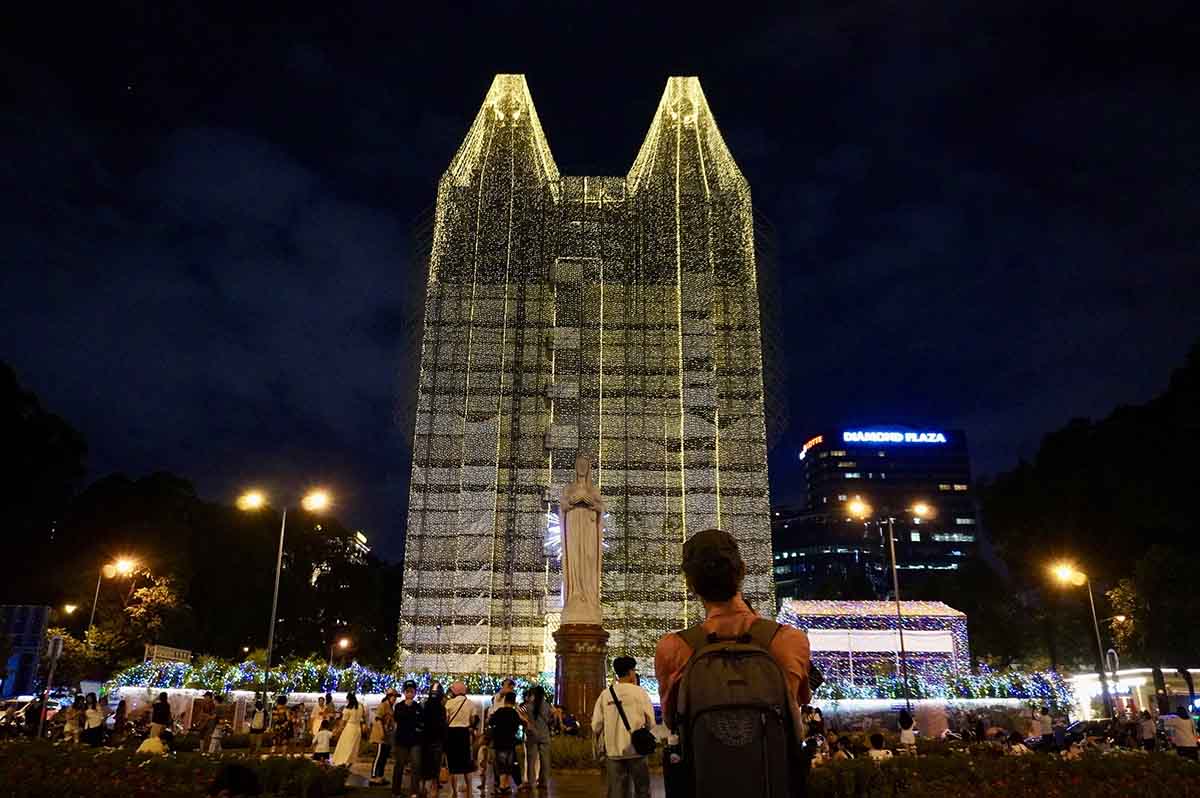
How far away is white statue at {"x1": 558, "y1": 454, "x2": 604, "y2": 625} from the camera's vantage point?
19797 mm

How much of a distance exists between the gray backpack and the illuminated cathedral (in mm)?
38195

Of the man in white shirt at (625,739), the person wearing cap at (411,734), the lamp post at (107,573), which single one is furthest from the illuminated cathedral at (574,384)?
the man in white shirt at (625,739)

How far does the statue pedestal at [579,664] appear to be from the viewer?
19078 mm

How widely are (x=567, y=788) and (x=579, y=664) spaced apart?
6094 millimetres

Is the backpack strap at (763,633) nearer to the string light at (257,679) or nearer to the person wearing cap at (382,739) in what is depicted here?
the person wearing cap at (382,739)

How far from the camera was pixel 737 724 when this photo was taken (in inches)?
105

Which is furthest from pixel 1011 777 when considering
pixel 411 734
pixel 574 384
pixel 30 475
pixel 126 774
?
pixel 574 384

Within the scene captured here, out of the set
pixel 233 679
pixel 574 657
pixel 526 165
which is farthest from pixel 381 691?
pixel 526 165

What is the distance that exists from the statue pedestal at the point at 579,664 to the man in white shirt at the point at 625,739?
38.4 ft

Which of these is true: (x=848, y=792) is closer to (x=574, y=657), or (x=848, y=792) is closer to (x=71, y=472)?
(x=574, y=657)

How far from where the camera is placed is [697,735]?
2.69 meters

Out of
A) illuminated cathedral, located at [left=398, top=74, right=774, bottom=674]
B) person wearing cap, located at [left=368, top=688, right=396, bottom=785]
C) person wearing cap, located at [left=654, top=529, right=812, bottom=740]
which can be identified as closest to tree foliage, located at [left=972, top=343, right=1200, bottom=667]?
illuminated cathedral, located at [left=398, top=74, right=774, bottom=674]

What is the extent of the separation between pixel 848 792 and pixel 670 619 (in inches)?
1252

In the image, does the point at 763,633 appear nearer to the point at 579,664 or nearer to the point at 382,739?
the point at 382,739
